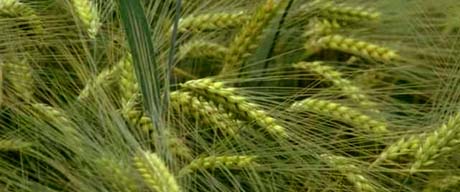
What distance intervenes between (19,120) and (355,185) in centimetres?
39

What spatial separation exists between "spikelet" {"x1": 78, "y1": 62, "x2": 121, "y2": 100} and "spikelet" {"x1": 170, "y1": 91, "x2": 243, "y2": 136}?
82 millimetres

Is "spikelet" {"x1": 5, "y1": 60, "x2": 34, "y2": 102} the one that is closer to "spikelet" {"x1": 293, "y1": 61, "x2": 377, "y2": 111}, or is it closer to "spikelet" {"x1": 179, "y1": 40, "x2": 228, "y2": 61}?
"spikelet" {"x1": 179, "y1": 40, "x2": 228, "y2": 61}

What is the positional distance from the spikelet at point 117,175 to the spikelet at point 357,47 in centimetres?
35

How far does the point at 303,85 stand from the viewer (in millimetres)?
1206

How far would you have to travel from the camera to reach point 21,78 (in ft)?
3.58

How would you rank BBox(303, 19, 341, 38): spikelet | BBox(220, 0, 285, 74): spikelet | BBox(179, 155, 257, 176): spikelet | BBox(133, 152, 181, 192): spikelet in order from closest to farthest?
BBox(133, 152, 181, 192): spikelet < BBox(179, 155, 257, 176): spikelet < BBox(220, 0, 285, 74): spikelet < BBox(303, 19, 341, 38): spikelet

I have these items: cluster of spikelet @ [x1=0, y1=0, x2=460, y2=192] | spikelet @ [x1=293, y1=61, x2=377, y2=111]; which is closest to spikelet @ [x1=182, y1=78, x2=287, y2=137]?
cluster of spikelet @ [x1=0, y1=0, x2=460, y2=192]

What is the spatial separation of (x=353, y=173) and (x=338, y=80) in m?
0.18

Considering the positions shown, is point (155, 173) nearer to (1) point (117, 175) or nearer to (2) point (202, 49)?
(1) point (117, 175)

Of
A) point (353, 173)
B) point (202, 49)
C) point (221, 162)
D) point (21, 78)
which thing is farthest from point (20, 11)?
point (353, 173)

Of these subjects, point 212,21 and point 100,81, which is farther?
point 212,21

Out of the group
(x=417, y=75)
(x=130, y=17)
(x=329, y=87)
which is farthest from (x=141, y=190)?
(x=417, y=75)

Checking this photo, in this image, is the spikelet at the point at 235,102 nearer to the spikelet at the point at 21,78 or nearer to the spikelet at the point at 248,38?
the spikelet at the point at 248,38

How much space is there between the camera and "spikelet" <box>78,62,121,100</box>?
106cm
